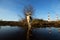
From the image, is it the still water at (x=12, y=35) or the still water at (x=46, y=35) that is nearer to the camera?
the still water at (x=12, y=35)

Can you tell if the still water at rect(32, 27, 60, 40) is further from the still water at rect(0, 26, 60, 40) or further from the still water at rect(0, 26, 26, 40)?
the still water at rect(0, 26, 26, 40)

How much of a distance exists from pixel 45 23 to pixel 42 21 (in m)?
1.77

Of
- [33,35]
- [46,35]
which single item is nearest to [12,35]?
[33,35]

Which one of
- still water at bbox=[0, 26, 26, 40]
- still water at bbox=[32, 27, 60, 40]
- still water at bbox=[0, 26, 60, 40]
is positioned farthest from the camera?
still water at bbox=[32, 27, 60, 40]

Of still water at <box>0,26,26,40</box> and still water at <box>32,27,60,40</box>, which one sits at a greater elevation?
still water at <box>0,26,26,40</box>

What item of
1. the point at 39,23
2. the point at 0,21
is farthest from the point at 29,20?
the point at 0,21

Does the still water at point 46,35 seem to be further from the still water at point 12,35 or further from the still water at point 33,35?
the still water at point 12,35

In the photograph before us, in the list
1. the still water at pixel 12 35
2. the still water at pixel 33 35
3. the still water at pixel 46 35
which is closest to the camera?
the still water at pixel 12 35

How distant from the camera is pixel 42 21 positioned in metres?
77.2

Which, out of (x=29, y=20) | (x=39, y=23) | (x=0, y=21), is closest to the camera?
(x=29, y=20)

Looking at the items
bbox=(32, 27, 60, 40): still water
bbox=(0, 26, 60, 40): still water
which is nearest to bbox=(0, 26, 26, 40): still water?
bbox=(0, 26, 60, 40): still water

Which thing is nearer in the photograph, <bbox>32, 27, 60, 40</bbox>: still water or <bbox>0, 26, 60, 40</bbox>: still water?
<bbox>0, 26, 60, 40</bbox>: still water

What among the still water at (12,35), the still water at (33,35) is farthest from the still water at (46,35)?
the still water at (12,35)

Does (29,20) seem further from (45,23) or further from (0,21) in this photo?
(0,21)
